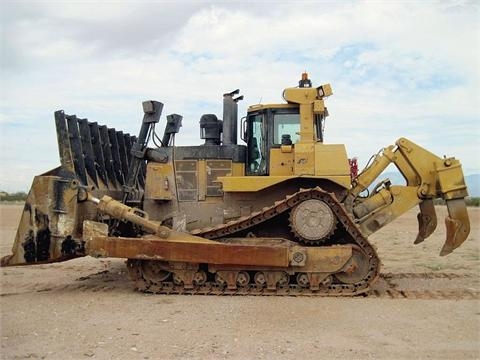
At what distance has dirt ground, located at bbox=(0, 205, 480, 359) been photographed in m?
6.52

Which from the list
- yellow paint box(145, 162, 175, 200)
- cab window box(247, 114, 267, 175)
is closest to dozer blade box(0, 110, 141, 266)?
yellow paint box(145, 162, 175, 200)

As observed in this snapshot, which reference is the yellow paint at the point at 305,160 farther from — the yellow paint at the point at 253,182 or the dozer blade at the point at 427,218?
the dozer blade at the point at 427,218

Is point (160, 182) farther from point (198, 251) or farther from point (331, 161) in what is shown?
point (331, 161)

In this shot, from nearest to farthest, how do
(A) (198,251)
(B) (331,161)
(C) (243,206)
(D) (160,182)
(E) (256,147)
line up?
(A) (198,251), (B) (331,161), (C) (243,206), (E) (256,147), (D) (160,182)

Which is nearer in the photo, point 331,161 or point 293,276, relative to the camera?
point 331,161

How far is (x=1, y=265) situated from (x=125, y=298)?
8.23 feet

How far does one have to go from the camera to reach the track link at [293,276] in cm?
956

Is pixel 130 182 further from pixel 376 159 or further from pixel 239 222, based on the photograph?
pixel 376 159

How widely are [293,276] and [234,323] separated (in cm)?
241

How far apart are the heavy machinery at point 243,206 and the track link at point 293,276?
2 centimetres

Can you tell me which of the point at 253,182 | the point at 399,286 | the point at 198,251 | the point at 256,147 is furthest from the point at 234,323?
the point at 399,286

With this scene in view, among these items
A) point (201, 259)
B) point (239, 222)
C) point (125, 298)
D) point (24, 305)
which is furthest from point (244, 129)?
point (24, 305)

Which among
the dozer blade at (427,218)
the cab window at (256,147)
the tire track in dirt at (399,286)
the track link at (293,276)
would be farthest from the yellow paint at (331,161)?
the dozer blade at (427,218)

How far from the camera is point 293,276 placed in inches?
390
